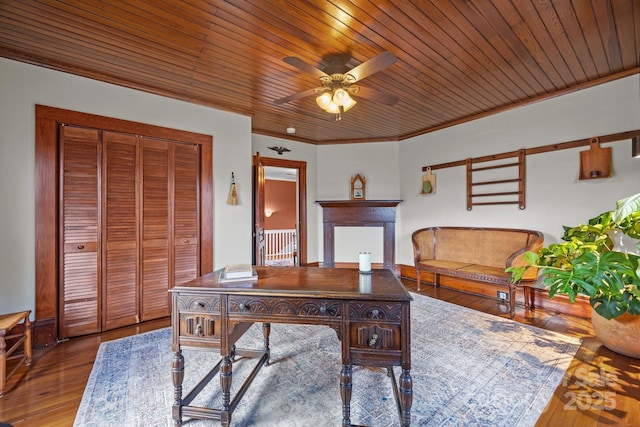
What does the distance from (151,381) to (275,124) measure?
3714 mm

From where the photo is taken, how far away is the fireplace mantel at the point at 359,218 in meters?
5.19

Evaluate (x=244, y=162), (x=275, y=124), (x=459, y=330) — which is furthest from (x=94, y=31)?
(x=459, y=330)

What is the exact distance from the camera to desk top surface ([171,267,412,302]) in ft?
4.76

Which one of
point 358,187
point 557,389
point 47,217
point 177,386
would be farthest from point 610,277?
point 47,217

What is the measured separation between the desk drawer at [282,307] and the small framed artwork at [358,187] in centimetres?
399

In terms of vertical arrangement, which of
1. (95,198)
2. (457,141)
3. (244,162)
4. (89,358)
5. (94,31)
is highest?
(94,31)

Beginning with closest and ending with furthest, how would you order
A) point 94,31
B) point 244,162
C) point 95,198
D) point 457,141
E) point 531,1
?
point 531,1
point 94,31
point 95,198
point 244,162
point 457,141

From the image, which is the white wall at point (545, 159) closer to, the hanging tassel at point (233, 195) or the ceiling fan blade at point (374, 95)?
the ceiling fan blade at point (374, 95)

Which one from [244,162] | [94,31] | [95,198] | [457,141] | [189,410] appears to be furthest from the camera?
[457,141]

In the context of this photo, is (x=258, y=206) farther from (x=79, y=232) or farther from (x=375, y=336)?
(x=375, y=336)

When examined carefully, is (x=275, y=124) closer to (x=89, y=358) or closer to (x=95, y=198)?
(x=95, y=198)

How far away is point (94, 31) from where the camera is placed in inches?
84.7

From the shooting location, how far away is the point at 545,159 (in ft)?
11.6

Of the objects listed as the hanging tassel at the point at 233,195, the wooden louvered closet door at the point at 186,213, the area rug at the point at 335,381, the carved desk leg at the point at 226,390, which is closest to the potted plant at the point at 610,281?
the area rug at the point at 335,381
